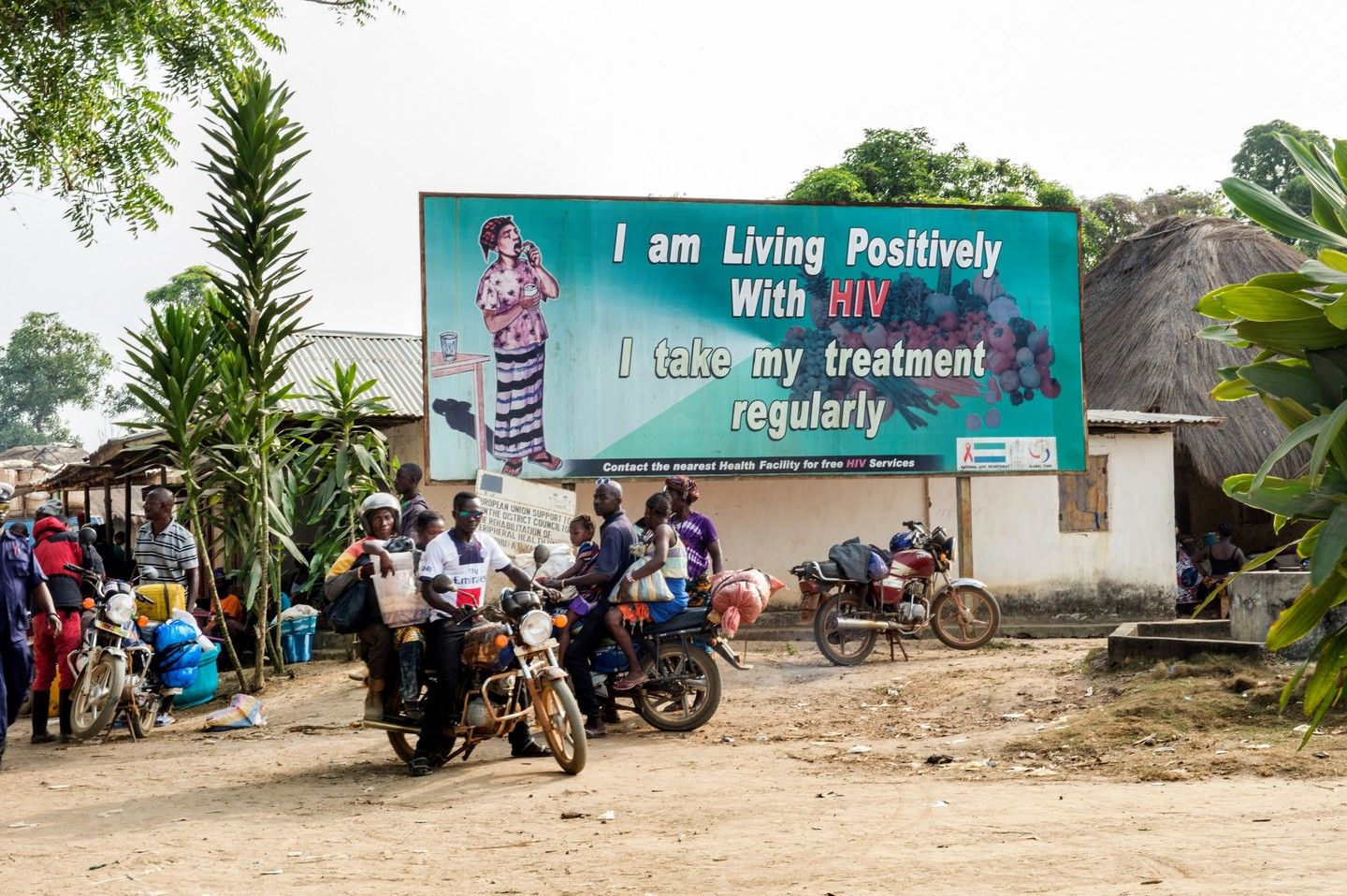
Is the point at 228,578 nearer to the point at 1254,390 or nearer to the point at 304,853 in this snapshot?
the point at 304,853

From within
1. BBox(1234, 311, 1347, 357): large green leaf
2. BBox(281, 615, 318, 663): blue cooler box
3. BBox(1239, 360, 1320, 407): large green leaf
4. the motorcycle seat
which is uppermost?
BBox(1234, 311, 1347, 357): large green leaf

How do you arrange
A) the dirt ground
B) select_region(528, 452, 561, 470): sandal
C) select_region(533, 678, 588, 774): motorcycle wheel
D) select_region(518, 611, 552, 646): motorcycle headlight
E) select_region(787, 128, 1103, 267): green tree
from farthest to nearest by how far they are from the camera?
select_region(787, 128, 1103, 267): green tree, select_region(528, 452, 561, 470): sandal, select_region(518, 611, 552, 646): motorcycle headlight, select_region(533, 678, 588, 774): motorcycle wheel, the dirt ground

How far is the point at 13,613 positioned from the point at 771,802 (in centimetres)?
535

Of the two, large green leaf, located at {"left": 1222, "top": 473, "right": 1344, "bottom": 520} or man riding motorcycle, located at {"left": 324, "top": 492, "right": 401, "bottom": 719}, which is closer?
large green leaf, located at {"left": 1222, "top": 473, "right": 1344, "bottom": 520}

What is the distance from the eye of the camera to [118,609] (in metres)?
9.67

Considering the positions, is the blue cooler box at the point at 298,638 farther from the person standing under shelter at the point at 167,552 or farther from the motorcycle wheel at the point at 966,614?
the motorcycle wheel at the point at 966,614

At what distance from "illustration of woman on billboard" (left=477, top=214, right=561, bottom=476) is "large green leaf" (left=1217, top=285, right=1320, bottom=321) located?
12.0m

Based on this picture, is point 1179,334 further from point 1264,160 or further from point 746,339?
point 1264,160

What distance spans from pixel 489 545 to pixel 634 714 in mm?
2437

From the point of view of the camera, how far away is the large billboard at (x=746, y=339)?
46.4ft

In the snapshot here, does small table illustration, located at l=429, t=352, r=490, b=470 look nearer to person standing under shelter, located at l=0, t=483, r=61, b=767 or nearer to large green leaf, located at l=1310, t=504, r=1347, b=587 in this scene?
person standing under shelter, located at l=0, t=483, r=61, b=767

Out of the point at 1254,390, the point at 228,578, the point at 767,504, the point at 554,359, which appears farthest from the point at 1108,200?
the point at 1254,390

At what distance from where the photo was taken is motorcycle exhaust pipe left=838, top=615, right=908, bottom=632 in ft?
40.5

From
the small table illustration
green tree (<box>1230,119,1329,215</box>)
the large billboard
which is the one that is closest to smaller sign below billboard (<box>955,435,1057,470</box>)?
the large billboard
